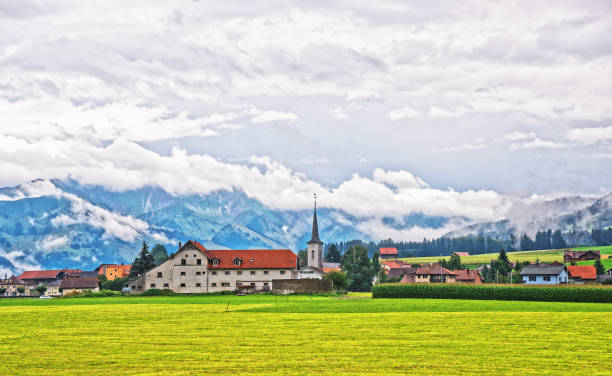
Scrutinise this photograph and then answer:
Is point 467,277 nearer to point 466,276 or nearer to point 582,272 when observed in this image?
point 466,276

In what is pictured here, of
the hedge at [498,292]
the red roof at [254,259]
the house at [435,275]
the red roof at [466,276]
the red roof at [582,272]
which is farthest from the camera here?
the red roof at [466,276]

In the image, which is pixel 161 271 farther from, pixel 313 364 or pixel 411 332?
pixel 313 364

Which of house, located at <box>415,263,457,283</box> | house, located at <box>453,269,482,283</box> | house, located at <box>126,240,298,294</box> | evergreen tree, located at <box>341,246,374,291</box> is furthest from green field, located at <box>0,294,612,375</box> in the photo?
house, located at <box>453,269,482,283</box>

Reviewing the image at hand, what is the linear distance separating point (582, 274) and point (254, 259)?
84728 mm

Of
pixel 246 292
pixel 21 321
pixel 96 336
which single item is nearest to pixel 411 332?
pixel 96 336

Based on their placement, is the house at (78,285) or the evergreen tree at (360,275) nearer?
the evergreen tree at (360,275)

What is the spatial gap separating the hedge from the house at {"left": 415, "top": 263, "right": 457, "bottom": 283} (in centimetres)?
7537

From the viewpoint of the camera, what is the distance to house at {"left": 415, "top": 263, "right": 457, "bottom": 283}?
164 metres

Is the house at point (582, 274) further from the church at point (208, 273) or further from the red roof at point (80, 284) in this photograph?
the red roof at point (80, 284)

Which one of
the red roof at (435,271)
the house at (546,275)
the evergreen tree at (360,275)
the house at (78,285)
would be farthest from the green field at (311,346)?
the house at (78,285)

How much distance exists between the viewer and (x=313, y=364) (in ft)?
82.3

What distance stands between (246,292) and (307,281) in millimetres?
13268

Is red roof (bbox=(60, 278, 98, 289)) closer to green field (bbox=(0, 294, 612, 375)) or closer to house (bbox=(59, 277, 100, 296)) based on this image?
A: house (bbox=(59, 277, 100, 296))

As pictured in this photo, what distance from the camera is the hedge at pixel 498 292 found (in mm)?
75312
